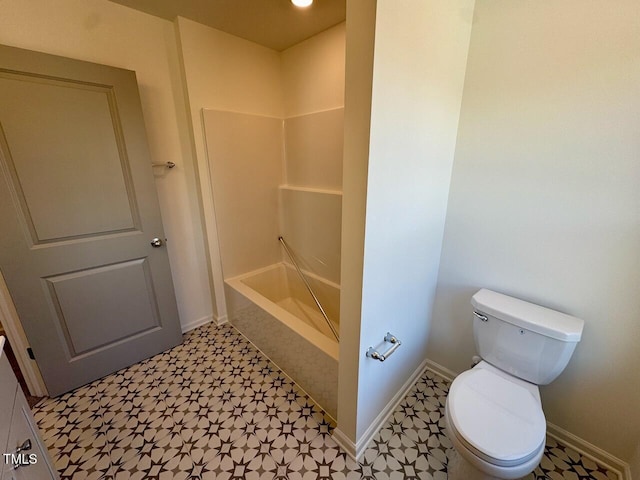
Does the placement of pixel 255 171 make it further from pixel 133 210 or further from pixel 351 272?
pixel 351 272

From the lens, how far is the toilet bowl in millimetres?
956

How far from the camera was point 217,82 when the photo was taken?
2.01 metres

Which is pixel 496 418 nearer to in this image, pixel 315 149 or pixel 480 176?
pixel 480 176

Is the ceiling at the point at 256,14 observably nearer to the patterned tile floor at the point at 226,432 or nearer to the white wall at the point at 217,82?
the white wall at the point at 217,82

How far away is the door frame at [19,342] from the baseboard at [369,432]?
1898mm

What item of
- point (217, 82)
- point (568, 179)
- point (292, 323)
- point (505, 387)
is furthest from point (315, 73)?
point (505, 387)

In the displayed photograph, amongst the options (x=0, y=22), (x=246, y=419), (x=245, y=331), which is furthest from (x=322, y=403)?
(x=0, y=22)

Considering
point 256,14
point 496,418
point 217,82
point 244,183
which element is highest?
point 256,14

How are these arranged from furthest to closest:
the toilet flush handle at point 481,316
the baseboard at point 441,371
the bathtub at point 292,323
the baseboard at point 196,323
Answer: the baseboard at point 196,323
the baseboard at point 441,371
the bathtub at point 292,323
the toilet flush handle at point 481,316

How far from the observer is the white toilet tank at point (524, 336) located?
1168 mm

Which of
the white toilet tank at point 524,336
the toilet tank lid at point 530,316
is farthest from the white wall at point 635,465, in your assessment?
the toilet tank lid at point 530,316

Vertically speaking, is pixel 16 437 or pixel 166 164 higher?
pixel 166 164

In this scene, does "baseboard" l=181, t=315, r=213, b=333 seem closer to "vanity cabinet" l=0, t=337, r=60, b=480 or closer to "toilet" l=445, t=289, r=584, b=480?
"vanity cabinet" l=0, t=337, r=60, b=480

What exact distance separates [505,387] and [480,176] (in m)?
1.06
